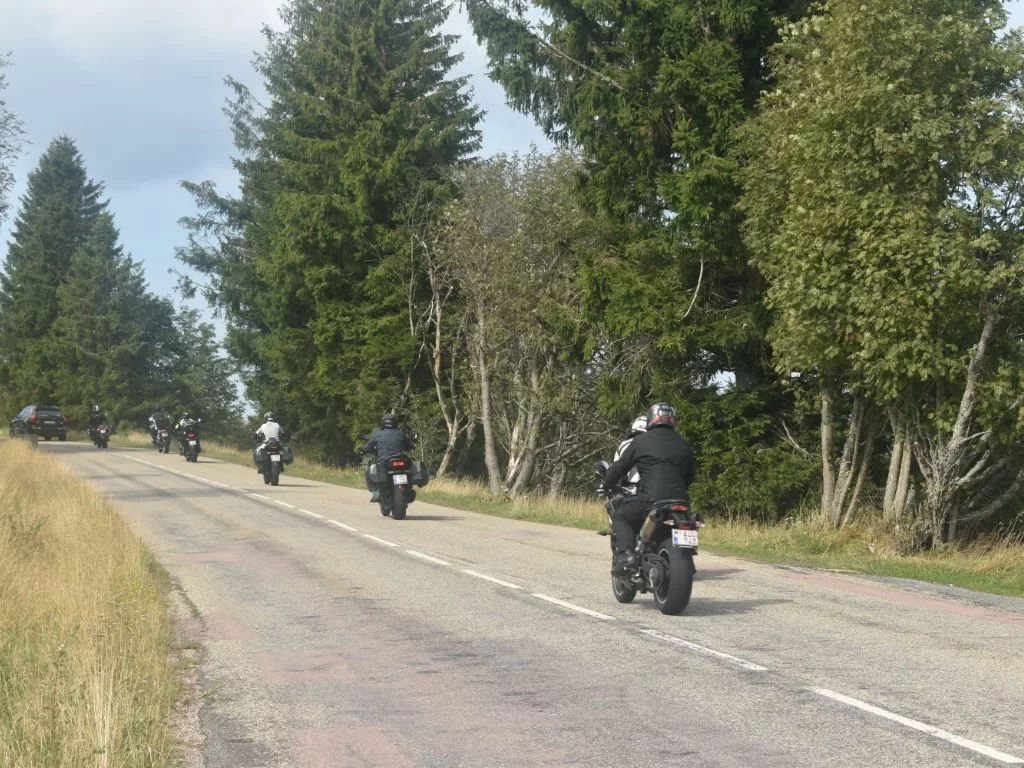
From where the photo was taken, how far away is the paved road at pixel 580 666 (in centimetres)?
624

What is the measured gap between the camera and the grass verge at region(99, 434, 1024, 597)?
14.5 metres

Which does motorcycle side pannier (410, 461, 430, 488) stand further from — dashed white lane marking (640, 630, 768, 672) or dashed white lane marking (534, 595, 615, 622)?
dashed white lane marking (640, 630, 768, 672)

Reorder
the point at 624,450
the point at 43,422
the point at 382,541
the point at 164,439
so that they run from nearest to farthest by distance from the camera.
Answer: the point at 624,450 → the point at 382,541 → the point at 164,439 → the point at 43,422

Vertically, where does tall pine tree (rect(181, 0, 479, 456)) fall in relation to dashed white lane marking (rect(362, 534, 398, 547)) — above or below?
above

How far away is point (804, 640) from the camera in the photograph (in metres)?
9.28

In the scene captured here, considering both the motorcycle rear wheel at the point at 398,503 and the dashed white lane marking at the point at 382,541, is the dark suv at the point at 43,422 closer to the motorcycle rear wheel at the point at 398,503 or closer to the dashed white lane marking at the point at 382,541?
the motorcycle rear wheel at the point at 398,503

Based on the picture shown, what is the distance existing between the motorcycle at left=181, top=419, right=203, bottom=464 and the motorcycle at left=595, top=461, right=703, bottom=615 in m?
33.6

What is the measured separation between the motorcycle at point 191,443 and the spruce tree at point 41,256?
1543 inches

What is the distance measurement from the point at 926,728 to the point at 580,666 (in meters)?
2.60

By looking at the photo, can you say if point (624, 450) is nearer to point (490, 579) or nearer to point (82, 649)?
point (490, 579)

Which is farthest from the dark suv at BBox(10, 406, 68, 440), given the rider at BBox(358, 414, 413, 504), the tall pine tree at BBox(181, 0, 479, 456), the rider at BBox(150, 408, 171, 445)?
the rider at BBox(358, 414, 413, 504)

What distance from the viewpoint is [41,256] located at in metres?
82.6

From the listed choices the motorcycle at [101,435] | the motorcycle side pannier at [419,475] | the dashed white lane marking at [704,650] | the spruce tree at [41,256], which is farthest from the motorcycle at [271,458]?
the spruce tree at [41,256]

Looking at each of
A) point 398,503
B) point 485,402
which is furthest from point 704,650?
point 485,402
